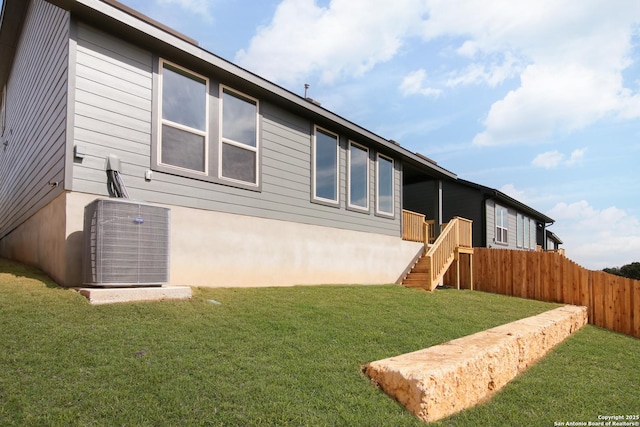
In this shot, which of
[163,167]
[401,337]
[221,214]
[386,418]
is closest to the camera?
[386,418]

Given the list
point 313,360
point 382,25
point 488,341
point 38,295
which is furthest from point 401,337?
point 382,25

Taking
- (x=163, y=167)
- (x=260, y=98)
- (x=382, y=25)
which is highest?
(x=382, y=25)

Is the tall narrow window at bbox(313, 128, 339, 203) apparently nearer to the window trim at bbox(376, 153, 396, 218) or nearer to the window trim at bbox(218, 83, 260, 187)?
the window trim at bbox(218, 83, 260, 187)

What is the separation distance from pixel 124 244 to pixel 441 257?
9110mm

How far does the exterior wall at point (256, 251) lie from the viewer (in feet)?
21.2

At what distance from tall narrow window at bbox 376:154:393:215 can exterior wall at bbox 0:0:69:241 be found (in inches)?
309

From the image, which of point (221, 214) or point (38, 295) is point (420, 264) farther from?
point (38, 295)

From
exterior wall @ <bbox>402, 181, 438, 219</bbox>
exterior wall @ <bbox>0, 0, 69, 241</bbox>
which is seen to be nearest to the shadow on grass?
exterior wall @ <bbox>0, 0, 69, 241</bbox>

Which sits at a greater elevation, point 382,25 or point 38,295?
point 382,25

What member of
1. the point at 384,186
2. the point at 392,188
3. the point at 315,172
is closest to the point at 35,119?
the point at 315,172

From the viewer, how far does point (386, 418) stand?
10.2 feet

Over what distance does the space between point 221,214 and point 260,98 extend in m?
2.67

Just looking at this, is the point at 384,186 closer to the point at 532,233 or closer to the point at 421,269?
the point at 421,269

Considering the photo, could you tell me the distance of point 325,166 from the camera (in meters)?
9.83
